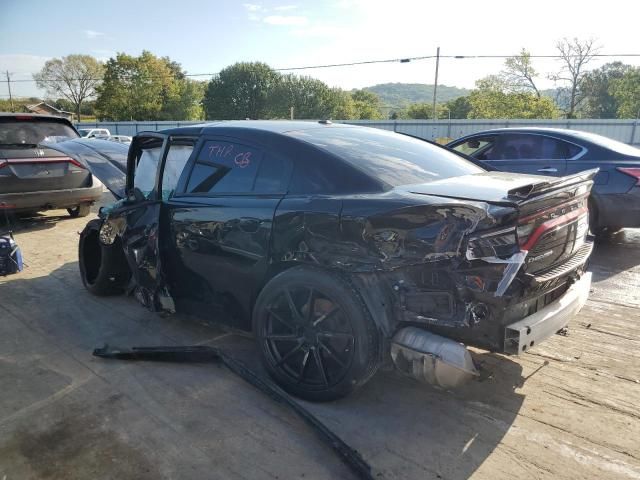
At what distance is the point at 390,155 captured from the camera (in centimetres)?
329

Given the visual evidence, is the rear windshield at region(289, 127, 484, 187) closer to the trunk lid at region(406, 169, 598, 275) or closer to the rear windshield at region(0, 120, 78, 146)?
the trunk lid at region(406, 169, 598, 275)

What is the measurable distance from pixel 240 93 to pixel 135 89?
13412 mm

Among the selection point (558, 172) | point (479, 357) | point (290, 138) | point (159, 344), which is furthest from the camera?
point (558, 172)

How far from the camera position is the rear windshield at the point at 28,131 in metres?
7.32

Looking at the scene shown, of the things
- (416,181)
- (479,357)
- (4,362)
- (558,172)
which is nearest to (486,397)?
(479,357)

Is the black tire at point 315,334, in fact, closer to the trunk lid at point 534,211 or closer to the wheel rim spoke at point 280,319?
the wheel rim spoke at point 280,319

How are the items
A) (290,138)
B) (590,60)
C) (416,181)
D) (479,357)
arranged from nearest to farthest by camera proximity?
(416,181) < (290,138) < (479,357) < (590,60)

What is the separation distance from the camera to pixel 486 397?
9.90 feet

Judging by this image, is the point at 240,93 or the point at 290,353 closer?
the point at 290,353

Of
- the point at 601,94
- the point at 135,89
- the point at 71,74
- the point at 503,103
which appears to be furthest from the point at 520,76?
the point at 71,74

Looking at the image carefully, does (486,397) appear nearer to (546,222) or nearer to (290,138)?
(546,222)

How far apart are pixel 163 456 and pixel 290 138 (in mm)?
2011

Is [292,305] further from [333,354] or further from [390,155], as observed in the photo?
[390,155]

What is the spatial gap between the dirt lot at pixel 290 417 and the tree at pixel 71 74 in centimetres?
7805
